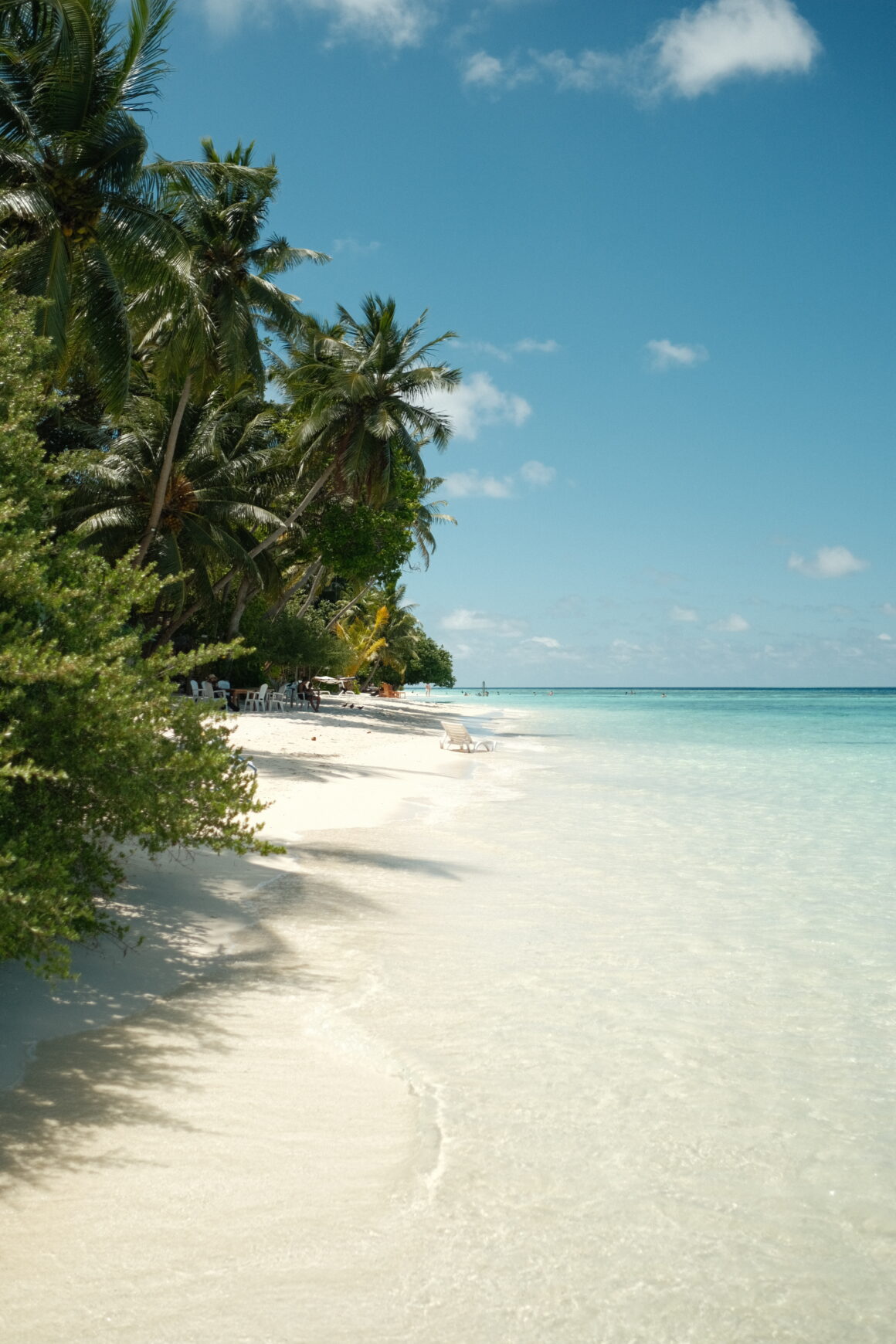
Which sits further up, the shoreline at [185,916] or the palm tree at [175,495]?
the palm tree at [175,495]

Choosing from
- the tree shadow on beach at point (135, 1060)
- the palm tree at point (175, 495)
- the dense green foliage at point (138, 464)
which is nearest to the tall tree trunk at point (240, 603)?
the dense green foliage at point (138, 464)

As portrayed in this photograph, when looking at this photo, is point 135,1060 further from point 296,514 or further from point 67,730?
point 296,514

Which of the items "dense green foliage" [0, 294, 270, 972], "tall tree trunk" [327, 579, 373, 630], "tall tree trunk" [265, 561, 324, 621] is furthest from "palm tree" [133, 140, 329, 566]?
"tall tree trunk" [327, 579, 373, 630]

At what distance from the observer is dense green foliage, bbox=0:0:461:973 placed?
4309 mm

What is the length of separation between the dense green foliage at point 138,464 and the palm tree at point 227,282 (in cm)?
8

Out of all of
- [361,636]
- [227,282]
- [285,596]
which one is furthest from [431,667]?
[227,282]

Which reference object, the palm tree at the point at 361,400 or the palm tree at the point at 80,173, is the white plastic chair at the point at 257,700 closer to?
the palm tree at the point at 361,400

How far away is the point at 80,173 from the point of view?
542 inches

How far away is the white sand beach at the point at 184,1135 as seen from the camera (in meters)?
2.71

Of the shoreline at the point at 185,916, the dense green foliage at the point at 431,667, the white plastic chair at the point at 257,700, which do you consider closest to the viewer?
the shoreline at the point at 185,916

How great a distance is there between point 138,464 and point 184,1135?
2352cm

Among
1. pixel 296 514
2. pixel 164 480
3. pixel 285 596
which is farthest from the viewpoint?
pixel 285 596

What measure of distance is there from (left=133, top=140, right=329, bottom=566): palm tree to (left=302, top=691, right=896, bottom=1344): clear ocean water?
14.1 metres

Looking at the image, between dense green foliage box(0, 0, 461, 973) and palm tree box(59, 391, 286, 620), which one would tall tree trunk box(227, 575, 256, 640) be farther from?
palm tree box(59, 391, 286, 620)
